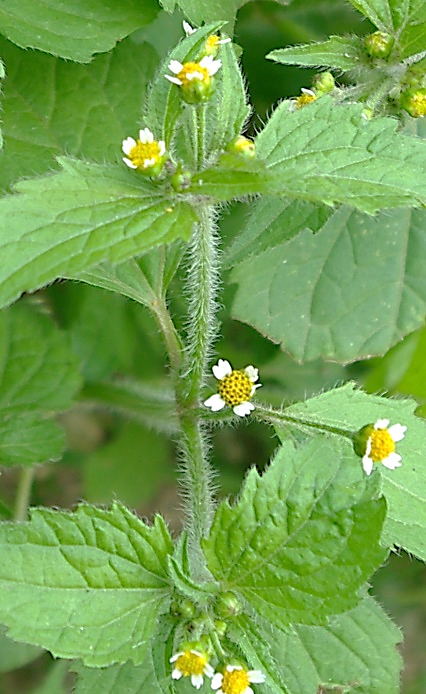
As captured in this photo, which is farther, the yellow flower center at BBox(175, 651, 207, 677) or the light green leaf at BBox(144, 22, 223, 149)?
the light green leaf at BBox(144, 22, 223, 149)

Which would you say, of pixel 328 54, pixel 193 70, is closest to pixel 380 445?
pixel 193 70

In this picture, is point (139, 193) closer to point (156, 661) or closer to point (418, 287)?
point (156, 661)

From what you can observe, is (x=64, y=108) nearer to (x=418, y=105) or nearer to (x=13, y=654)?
(x=418, y=105)

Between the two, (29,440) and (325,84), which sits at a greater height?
(325,84)

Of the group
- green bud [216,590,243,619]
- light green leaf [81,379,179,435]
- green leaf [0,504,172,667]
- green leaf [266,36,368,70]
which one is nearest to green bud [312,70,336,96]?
green leaf [266,36,368,70]

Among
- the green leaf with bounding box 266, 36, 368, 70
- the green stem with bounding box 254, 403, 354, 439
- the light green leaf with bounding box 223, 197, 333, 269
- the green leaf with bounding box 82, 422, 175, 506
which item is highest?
the green leaf with bounding box 266, 36, 368, 70

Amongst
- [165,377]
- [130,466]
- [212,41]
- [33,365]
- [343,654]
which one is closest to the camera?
[212,41]

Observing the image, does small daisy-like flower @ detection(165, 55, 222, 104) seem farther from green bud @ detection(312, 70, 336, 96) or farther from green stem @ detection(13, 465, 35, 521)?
green stem @ detection(13, 465, 35, 521)
